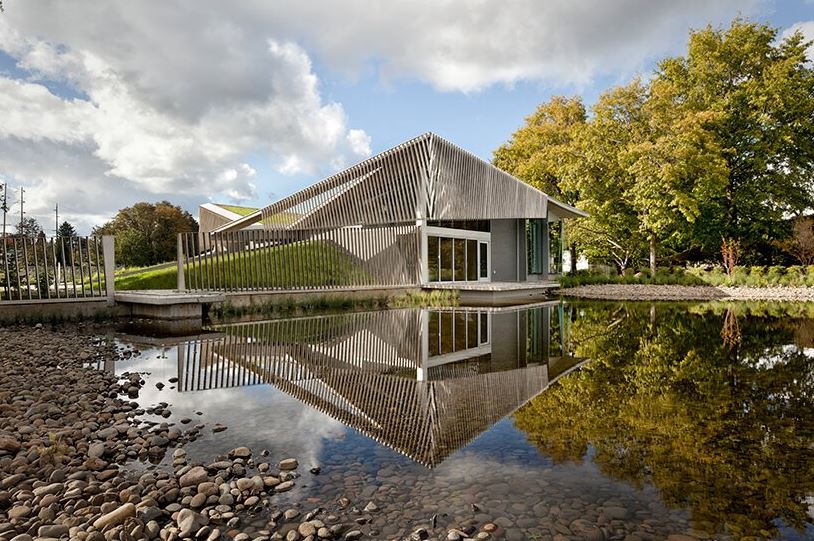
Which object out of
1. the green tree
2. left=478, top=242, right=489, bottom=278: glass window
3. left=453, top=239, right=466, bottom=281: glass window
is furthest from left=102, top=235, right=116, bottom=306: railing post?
the green tree

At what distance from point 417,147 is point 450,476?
1684cm

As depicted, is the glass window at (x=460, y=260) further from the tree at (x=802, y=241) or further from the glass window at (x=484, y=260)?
the tree at (x=802, y=241)

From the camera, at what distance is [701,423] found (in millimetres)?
4445

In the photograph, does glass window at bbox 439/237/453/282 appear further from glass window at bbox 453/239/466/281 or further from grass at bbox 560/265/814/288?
grass at bbox 560/265/814/288

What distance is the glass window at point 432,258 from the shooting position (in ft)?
65.7

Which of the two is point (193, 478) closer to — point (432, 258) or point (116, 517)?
point (116, 517)

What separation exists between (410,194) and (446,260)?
3.39 m

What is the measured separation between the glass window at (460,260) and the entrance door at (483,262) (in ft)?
4.27

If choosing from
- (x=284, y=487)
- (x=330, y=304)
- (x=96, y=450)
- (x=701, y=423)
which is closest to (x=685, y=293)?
(x=330, y=304)

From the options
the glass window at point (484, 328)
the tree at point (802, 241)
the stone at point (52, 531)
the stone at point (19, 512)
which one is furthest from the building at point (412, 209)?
the stone at point (52, 531)

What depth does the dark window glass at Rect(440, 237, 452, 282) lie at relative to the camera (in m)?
20.8

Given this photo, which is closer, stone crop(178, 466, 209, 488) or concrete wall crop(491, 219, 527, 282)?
stone crop(178, 466, 209, 488)

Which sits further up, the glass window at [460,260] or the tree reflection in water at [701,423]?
the glass window at [460,260]

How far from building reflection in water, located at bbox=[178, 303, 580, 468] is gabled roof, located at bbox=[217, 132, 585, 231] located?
27.5ft
